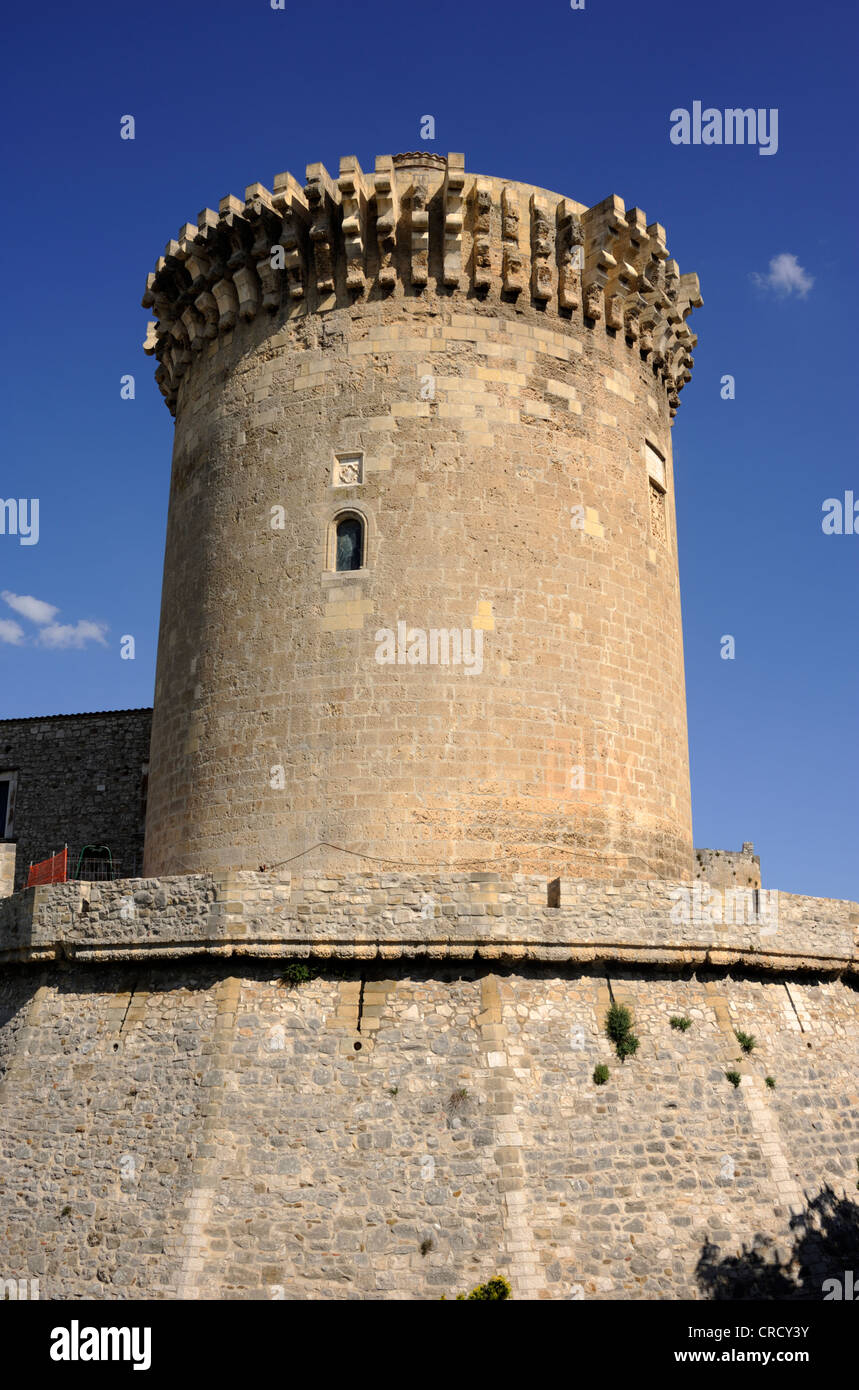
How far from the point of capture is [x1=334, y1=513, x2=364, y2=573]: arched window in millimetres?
13109

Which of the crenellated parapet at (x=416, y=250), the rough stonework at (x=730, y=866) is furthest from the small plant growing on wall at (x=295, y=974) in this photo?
the rough stonework at (x=730, y=866)

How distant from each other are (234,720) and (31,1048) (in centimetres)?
405

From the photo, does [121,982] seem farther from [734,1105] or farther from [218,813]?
[734,1105]

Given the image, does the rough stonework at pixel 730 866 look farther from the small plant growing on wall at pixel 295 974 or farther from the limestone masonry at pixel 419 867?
the small plant growing on wall at pixel 295 974

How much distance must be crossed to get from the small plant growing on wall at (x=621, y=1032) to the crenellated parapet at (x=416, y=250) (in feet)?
27.2

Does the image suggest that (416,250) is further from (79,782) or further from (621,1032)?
(79,782)

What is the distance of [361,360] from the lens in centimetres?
1356

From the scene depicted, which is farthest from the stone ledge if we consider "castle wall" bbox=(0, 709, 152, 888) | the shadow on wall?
"castle wall" bbox=(0, 709, 152, 888)

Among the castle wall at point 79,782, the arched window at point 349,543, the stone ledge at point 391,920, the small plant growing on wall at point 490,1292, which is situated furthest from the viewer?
the castle wall at point 79,782

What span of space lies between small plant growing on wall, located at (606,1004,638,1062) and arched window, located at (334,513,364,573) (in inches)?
219

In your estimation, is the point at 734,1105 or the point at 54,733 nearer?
the point at 734,1105

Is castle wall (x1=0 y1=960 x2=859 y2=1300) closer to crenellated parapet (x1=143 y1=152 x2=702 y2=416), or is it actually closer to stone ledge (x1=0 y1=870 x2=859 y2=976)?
stone ledge (x1=0 y1=870 x2=859 y2=976)

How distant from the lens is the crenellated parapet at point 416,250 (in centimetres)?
1366
